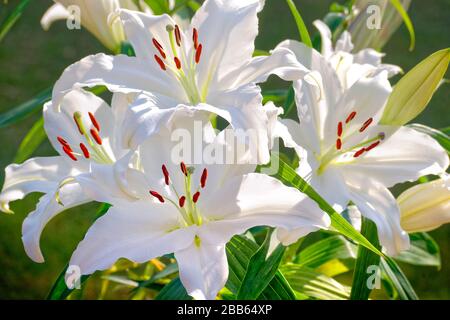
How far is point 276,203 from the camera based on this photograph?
2.01ft

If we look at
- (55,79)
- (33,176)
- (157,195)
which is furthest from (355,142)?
(55,79)

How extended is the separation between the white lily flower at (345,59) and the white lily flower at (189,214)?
0.15 metres

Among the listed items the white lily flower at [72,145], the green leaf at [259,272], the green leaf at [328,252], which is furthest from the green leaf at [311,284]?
the white lily flower at [72,145]

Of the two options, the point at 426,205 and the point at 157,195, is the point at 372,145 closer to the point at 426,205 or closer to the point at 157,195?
the point at 426,205

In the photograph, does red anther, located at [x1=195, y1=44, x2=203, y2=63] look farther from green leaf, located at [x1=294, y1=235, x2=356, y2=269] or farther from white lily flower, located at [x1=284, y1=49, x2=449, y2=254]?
green leaf, located at [x1=294, y1=235, x2=356, y2=269]

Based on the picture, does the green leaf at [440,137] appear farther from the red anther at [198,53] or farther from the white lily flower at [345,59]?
the red anther at [198,53]

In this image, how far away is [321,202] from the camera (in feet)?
2.08

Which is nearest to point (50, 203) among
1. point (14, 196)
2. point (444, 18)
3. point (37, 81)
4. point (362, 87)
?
point (14, 196)

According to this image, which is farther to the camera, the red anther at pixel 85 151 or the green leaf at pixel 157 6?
the green leaf at pixel 157 6

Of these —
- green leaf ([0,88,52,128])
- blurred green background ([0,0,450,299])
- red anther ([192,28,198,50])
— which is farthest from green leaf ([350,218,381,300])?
blurred green background ([0,0,450,299])

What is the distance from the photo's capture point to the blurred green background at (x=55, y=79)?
1860 mm

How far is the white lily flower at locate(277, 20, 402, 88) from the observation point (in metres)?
0.72

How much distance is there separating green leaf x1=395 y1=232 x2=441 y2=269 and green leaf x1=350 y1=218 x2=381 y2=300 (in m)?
0.28

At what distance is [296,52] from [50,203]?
28 centimetres
